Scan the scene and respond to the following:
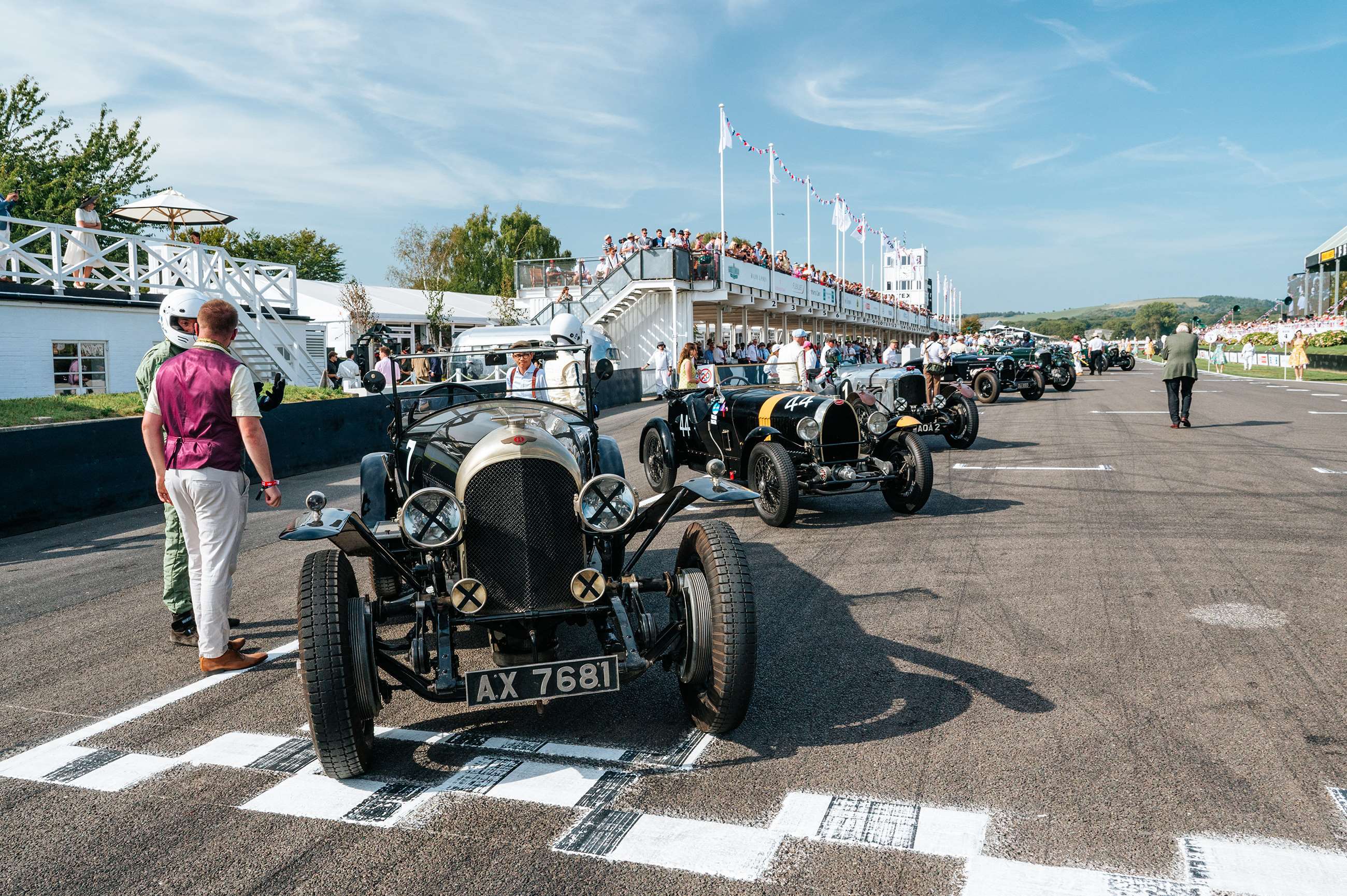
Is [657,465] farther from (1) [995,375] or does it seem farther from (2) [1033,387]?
(2) [1033,387]

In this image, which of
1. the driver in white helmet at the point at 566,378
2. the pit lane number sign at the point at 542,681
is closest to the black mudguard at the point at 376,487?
the driver in white helmet at the point at 566,378

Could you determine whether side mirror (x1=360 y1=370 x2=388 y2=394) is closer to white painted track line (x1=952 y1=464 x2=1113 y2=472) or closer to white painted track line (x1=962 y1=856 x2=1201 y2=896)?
white painted track line (x1=962 y1=856 x2=1201 y2=896)

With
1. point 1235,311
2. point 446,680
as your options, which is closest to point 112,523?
point 446,680

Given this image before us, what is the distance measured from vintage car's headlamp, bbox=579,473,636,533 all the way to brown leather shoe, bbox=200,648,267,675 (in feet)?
Answer: 7.29

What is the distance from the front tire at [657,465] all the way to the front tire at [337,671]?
21.1ft

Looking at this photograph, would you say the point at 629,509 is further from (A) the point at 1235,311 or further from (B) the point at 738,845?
(A) the point at 1235,311

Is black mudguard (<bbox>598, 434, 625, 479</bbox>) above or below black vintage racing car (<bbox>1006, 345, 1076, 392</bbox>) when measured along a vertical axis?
below

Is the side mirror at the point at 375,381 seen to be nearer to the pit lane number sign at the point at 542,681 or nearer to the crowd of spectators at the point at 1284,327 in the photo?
the pit lane number sign at the point at 542,681

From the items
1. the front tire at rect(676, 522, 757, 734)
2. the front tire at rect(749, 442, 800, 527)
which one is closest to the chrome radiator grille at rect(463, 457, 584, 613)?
the front tire at rect(676, 522, 757, 734)

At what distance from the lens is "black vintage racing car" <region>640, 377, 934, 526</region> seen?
27.9 ft

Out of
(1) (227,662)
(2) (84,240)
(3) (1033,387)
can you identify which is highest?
(2) (84,240)

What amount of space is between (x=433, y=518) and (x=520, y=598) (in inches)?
19.0

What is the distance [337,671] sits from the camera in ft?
11.0

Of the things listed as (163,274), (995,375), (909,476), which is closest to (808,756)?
(909,476)
